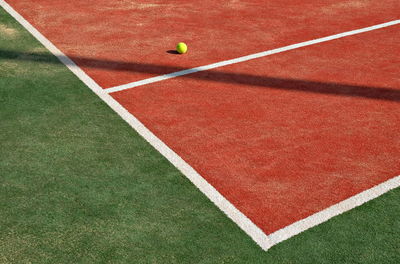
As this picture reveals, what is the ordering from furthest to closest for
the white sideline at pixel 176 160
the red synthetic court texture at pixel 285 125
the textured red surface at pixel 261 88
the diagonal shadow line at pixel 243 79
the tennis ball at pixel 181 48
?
the tennis ball at pixel 181 48 → the diagonal shadow line at pixel 243 79 → the textured red surface at pixel 261 88 → the red synthetic court texture at pixel 285 125 → the white sideline at pixel 176 160

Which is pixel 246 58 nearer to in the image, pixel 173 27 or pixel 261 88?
pixel 261 88

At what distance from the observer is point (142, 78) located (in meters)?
7.84

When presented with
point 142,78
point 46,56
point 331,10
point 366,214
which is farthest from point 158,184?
point 331,10

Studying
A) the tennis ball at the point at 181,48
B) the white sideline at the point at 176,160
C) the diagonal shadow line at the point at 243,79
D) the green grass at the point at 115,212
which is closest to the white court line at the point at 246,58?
the diagonal shadow line at the point at 243,79

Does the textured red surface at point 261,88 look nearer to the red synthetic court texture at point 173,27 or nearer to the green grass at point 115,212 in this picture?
the red synthetic court texture at point 173,27

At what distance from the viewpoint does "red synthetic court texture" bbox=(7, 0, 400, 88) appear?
8453 millimetres

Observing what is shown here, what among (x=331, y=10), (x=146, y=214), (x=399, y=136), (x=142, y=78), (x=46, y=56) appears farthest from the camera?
(x=331, y=10)

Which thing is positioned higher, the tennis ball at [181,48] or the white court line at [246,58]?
the tennis ball at [181,48]

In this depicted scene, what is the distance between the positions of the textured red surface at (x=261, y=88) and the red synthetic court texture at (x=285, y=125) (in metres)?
0.01

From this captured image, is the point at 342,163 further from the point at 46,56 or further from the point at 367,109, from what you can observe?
the point at 46,56

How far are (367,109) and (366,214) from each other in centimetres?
236

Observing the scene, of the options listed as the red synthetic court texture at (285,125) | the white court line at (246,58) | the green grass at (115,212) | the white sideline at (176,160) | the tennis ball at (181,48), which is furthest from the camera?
the tennis ball at (181,48)

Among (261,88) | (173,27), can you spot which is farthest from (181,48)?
(261,88)

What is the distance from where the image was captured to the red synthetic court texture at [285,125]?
5430mm
